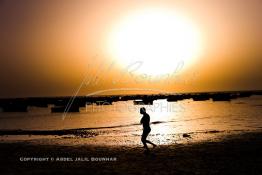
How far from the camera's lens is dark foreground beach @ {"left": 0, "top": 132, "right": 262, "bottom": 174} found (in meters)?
14.3

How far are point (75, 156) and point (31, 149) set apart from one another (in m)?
4.68

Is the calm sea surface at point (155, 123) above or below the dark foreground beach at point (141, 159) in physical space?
above

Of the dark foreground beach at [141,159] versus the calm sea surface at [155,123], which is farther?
the calm sea surface at [155,123]

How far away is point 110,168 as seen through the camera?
14781mm

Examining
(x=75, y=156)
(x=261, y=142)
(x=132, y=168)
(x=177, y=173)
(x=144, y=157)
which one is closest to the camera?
(x=177, y=173)

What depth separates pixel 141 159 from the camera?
645 inches

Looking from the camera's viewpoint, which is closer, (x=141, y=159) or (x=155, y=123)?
(x=141, y=159)

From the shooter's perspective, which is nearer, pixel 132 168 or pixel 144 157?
pixel 132 168

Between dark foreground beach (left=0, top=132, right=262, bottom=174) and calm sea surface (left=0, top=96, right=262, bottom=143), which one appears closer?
dark foreground beach (left=0, top=132, right=262, bottom=174)

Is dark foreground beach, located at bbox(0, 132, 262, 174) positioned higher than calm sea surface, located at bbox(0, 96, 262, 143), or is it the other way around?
calm sea surface, located at bbox(0, 96, 262, 143)

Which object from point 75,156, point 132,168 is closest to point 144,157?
point 132,168

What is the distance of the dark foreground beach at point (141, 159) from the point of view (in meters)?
14.3

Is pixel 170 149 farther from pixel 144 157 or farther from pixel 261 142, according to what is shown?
pixel 261 142

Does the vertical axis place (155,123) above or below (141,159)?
above
